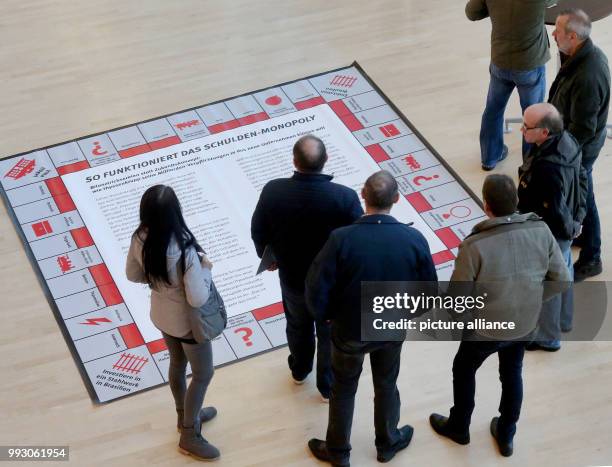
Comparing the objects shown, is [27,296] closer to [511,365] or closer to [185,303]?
[185,303]

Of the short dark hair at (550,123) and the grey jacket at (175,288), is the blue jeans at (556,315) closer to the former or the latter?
the short dark hair at (550,123)

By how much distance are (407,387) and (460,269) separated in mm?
1093

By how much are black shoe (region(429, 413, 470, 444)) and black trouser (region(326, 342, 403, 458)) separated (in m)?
0.21

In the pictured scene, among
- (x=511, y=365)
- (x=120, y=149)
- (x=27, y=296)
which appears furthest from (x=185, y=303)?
(x=120, y=149)

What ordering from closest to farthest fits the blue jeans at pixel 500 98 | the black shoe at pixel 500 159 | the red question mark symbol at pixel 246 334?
the red question mark symbol at pixel 246 334 < the blue jeans at pixel 500 98 < the black shoe at pixel 500 159

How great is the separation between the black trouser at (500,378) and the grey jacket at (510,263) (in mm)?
209

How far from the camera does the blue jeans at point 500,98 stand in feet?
17.9

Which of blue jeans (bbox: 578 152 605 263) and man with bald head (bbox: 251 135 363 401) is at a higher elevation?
man with bald head (bbox: 251 135 363 401)

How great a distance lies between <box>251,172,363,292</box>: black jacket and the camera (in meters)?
4.07

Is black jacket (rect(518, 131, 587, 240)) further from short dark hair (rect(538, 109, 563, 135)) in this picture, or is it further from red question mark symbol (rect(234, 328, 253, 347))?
red question mark symbol (rect(234, 328, 253, 347))

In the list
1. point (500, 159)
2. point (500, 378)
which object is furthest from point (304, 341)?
point (500, 159)

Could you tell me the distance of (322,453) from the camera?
441 cm

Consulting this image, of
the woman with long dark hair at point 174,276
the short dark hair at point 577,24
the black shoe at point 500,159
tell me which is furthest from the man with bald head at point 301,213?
the black shoe at point 500,159

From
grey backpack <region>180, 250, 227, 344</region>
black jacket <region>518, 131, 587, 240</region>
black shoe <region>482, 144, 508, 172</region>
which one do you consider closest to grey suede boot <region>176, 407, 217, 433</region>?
grey backpack <region>180, 250, 227, 344</region>
